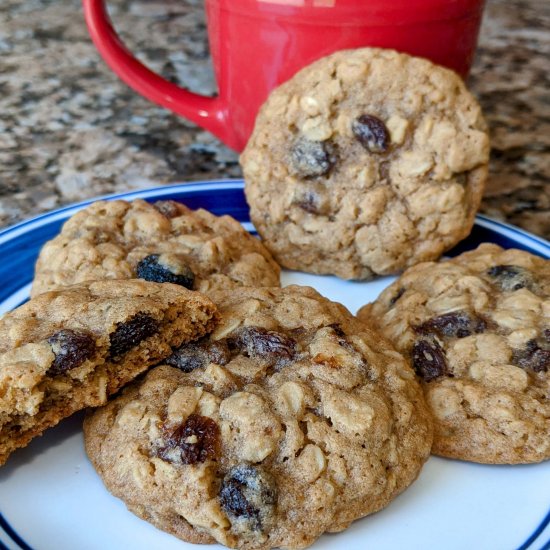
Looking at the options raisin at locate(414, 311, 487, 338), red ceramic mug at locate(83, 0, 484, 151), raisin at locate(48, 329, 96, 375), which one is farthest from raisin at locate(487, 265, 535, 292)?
raisin at locate(48, 329, 96, 375)

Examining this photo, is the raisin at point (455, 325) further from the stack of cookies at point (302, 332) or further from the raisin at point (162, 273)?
the raisin at point (162, 273)

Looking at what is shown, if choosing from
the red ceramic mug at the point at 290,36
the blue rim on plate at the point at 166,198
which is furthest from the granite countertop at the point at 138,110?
the red ceramic mug at the point at 290,36

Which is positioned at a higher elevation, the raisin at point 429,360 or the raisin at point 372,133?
the raisin at point 372,133

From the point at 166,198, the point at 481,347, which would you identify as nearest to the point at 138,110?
the point at 166,198

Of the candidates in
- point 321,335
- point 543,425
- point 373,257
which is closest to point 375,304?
point 373,257

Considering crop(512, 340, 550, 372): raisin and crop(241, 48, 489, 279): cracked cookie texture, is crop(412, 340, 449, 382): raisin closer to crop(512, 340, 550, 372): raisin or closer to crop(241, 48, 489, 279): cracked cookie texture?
crop(512, 340, 550, 372): raisin

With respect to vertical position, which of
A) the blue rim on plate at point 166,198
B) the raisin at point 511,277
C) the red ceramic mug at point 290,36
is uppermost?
the red ceramic mug at point 290,36
